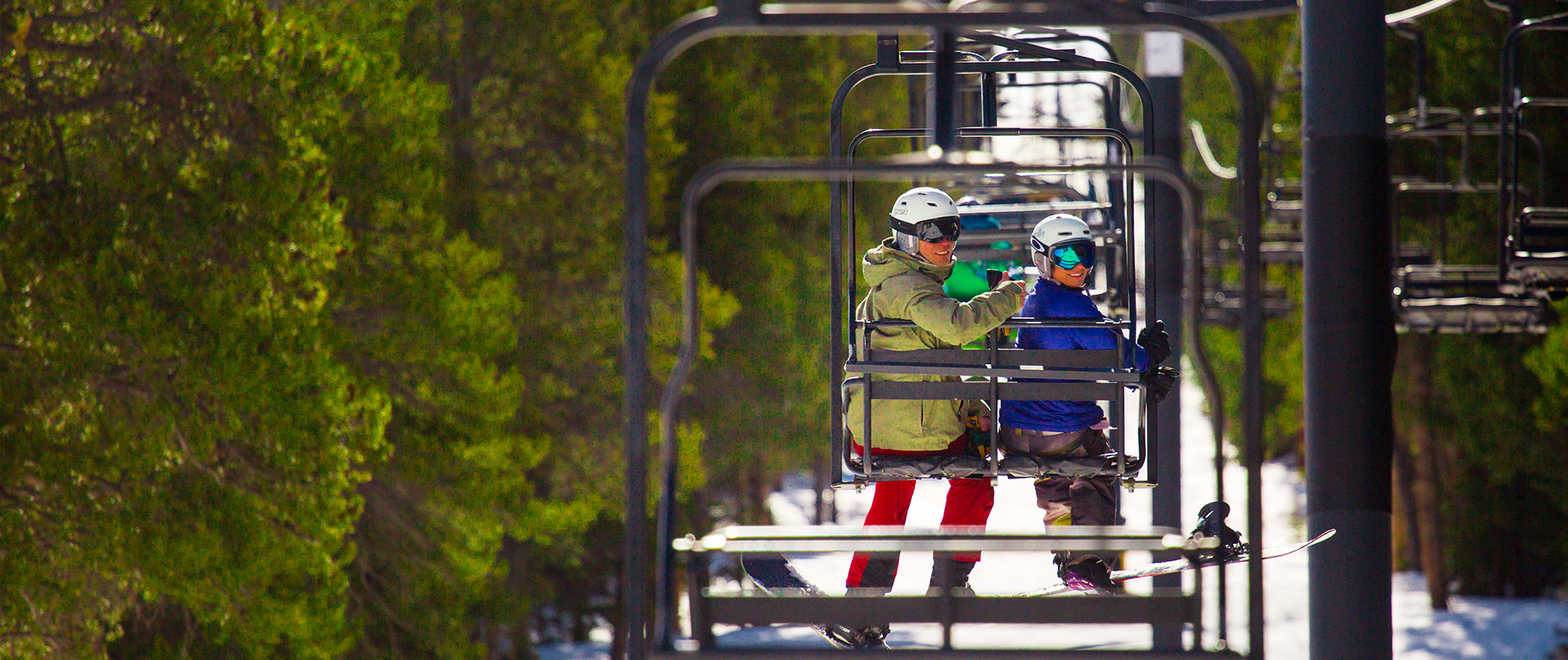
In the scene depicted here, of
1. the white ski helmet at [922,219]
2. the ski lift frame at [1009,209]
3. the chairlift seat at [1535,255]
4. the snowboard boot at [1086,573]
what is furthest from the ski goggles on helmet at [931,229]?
the chairlift seat at [1535,255]

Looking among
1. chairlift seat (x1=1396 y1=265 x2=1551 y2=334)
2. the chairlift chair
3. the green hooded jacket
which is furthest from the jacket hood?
chairlift seat (x1=1396 y1=265 x2=1551 y2=334)

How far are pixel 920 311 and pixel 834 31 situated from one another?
1.95 m

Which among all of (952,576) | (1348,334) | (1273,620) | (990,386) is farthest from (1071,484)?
(1273,620)

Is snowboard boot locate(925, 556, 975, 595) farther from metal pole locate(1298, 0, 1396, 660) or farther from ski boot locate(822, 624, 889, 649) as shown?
metal pole locate(1298, 0, 1396, 660)

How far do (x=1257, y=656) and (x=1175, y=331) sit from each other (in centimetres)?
480

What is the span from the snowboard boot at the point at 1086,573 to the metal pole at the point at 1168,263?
6.80 ft

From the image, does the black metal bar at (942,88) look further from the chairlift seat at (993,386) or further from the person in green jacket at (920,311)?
the person in green jacket at (920,311)

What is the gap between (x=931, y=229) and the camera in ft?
17.9

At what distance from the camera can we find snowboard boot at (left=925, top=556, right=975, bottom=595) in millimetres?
3969

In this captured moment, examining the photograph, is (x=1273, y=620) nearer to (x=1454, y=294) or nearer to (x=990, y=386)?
(x=1454, y=294)

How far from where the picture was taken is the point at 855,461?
5.52 meters

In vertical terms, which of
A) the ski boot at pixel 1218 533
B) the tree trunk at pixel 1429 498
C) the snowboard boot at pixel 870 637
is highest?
the ski boot at pixel 1218 533

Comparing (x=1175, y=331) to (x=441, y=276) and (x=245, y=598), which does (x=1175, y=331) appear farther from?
(x=441, y=276)

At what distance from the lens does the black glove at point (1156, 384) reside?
5359 millimetres
